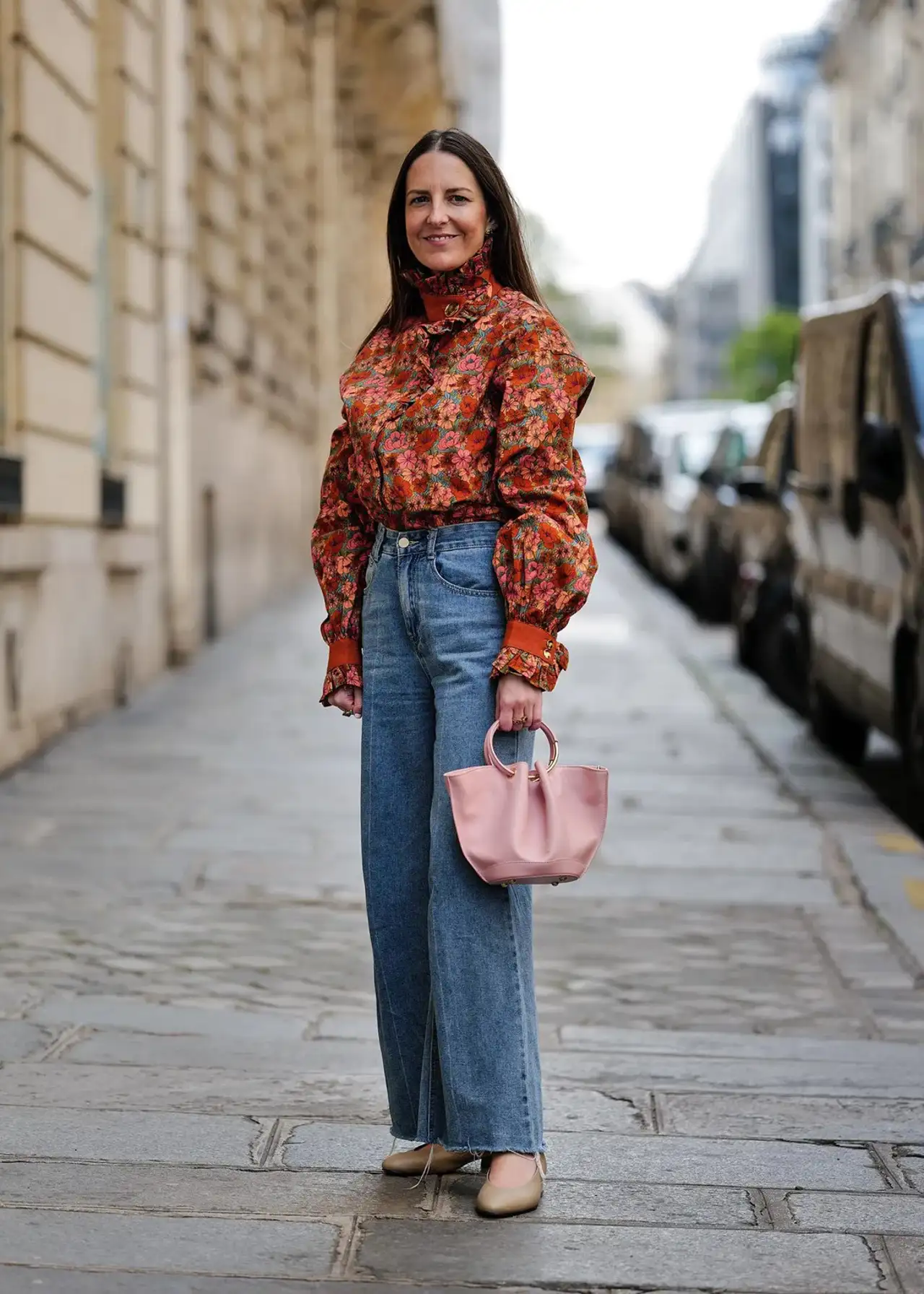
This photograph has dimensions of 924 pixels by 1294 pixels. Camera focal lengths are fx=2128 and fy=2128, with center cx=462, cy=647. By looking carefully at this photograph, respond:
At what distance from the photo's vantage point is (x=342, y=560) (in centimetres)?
375

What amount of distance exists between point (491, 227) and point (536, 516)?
57cm

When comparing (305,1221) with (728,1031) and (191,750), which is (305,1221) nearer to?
(728,1031)

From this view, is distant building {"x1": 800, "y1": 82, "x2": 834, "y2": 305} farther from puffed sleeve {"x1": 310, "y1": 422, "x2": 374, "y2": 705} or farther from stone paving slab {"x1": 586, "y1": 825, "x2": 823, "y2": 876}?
puffed sleeve {"x1": 310, "y1": 422, "x2": 374, "y2": 705}

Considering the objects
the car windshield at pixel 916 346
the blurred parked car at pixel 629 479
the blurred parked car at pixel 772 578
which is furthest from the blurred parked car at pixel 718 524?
the car windshield at pixel 916 346

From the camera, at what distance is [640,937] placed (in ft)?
19.9

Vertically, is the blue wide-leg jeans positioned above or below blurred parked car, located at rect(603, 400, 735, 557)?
below

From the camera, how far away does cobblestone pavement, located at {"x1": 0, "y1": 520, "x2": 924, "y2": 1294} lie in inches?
132

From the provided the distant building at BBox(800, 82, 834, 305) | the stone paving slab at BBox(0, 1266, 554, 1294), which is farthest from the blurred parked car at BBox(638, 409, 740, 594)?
the distant building at BBox(800, 82, 834, 305)

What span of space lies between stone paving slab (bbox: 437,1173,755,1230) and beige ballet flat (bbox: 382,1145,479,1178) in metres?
0.02

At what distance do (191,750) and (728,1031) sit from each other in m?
5.09

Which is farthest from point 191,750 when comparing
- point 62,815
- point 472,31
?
point 472,31

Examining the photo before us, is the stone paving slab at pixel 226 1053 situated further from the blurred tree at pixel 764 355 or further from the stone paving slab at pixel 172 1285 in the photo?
the blurred tree at pixel 764 355

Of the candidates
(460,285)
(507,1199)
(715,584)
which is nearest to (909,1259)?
(507,1199)

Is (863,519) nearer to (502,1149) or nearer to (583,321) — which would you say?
(502,1149)
